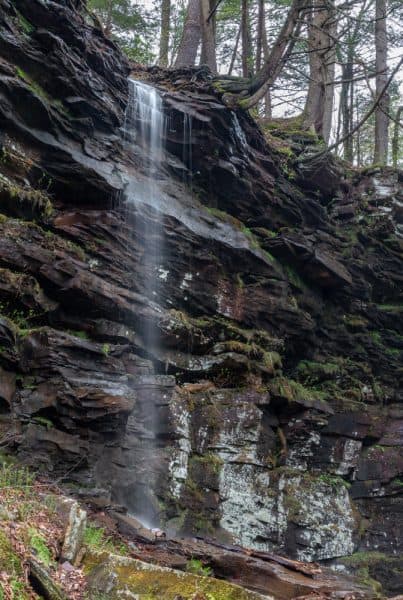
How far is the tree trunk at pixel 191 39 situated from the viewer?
15.0 metres

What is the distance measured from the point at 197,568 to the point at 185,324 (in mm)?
4747

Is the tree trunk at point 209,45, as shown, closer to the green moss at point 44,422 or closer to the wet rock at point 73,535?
the green moss at point 44,422

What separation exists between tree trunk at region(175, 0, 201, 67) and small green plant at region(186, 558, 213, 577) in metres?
13.3

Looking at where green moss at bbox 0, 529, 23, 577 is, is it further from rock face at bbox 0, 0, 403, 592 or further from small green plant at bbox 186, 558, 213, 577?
rock face at bbox 0, 0, 403, 592

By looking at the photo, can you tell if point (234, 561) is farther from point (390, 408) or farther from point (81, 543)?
point (390, 408)

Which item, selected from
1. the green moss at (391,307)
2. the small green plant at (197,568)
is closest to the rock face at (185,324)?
the green moss at (391,307)

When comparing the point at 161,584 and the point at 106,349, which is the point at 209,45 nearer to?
the point at 106,349

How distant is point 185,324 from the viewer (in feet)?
32.2

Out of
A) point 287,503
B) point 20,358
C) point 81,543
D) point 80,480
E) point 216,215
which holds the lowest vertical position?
Result: point 287,503

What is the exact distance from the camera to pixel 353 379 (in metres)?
13.0

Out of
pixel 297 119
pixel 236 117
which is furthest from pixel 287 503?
pixel 297 119

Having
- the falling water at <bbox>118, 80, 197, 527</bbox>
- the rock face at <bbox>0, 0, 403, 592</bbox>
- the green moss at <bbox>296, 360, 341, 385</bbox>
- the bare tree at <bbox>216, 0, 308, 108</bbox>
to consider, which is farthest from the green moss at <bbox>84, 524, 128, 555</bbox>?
the bare tree at <bbox>216, 0, 308, 108</bbox>

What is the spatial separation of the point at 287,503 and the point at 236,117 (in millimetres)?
8370

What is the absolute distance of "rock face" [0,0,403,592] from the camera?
7.76m
